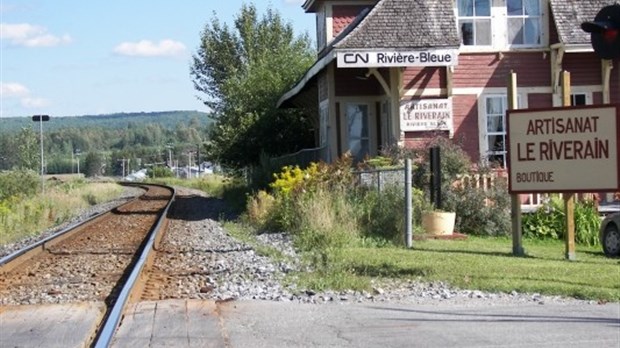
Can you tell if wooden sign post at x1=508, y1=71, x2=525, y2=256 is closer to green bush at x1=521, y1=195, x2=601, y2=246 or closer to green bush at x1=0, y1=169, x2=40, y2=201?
green bush at x1=521, y1=195, x2=601, y2=246

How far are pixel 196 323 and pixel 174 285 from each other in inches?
141

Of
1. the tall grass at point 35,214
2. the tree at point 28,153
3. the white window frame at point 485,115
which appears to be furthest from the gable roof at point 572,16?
the tree at point 28,153

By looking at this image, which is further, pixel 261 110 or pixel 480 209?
pixel 261 110

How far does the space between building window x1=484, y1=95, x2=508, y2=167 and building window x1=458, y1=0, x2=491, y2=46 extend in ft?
5.09

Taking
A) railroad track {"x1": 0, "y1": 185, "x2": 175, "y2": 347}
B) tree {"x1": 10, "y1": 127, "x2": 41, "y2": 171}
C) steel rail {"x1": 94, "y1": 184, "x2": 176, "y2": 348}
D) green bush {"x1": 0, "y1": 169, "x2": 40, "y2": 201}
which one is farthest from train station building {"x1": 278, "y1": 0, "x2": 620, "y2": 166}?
tree {"x1": 10, "y1": 127, "x2": 41, "y2": 171}

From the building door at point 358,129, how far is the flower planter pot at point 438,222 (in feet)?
30.8

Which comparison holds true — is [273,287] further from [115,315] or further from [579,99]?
[579,99]

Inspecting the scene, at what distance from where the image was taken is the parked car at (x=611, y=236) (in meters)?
17.3

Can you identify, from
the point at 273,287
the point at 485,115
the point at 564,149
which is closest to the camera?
the point at 273,287

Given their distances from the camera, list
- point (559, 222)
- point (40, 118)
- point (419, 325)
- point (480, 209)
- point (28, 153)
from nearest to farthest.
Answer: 1. point (419, 325)
2. point (480, 209)
3. point (559, 222)
4. point (40, 118)
5. point (28, 153)

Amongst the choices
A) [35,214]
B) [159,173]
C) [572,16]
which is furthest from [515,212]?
[159,173]

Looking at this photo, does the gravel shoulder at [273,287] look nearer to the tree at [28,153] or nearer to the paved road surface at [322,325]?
the paved road surface at [322,325]

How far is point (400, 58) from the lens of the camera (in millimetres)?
25000

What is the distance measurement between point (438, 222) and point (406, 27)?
787 cm
